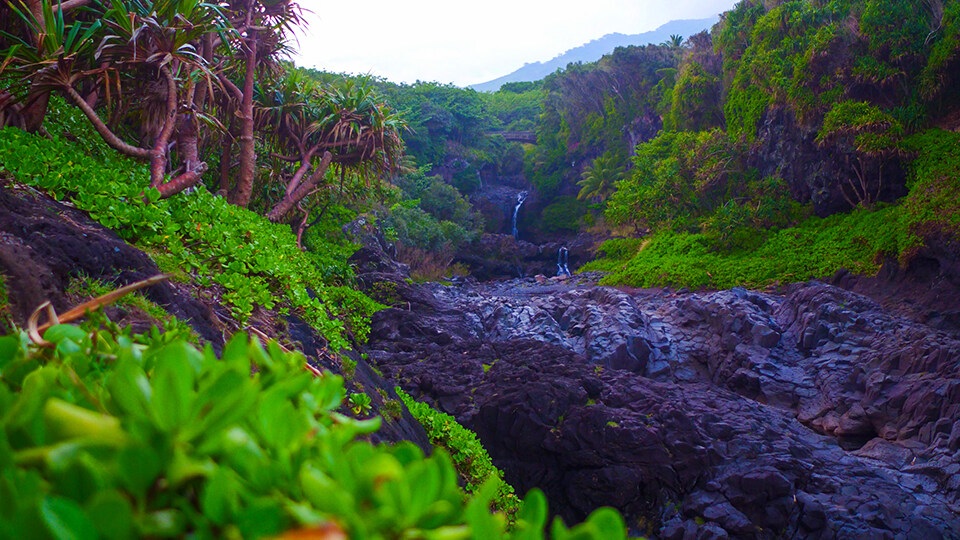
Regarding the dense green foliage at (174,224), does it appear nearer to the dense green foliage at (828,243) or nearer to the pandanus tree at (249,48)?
the pandanus tree at (249,48)

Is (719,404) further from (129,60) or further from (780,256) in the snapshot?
(780,256)

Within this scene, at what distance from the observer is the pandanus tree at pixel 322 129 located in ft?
30.2

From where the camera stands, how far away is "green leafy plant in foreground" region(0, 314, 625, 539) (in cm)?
51

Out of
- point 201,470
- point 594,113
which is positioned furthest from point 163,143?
point 594,113

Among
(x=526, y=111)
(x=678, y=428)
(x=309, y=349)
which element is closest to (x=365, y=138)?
(x=309, y=349)

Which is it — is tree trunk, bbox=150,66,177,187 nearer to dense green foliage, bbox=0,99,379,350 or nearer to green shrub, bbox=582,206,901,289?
dense green foliage, bbox=0,99,379,350

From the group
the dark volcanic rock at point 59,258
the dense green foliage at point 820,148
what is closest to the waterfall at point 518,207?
the dense green foliage at point 820,148

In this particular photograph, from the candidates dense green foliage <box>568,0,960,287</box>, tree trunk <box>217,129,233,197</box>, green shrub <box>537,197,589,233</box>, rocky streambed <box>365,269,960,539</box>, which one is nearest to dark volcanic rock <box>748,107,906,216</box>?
dense green foliage <box>568,0,960,287</box>

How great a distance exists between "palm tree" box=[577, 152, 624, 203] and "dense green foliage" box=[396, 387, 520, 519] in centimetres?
2825

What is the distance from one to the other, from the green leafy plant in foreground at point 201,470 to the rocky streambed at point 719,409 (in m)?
6.42

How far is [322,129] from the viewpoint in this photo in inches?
377

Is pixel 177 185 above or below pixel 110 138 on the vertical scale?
below

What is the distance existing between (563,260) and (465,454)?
77.9 feet

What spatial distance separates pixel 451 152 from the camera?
1534 inches
